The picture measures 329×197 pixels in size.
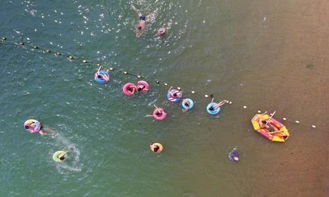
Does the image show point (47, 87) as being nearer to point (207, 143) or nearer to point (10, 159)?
point (10, 159)

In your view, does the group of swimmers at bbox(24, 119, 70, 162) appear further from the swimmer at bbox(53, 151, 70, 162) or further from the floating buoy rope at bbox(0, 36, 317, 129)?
the floating buoy rope at bbox(0, 36, 317, 129)

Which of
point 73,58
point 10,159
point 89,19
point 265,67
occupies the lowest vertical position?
point 10,159

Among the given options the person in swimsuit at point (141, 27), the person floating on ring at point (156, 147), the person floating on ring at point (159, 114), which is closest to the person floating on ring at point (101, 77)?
the person in swimsuit at point (141, 27)

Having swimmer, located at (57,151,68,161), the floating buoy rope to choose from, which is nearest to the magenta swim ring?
swimmer, located at (57,151,68,161)

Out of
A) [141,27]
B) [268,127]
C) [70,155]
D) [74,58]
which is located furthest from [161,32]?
[70,155]

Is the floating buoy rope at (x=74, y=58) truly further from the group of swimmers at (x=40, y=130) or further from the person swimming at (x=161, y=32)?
the group of swimmers at (x=40, y=130)

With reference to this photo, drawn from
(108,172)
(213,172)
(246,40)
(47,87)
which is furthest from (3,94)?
(246,40)

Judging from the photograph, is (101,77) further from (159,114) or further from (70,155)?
(70,155)
